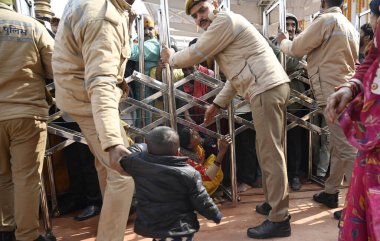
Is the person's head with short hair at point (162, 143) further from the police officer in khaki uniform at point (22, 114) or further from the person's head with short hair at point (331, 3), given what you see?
the person's head with short hair at point (331, 3)

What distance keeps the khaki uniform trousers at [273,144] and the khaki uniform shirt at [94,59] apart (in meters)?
1.01

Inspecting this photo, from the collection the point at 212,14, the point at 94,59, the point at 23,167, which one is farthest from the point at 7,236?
the point at 212,14

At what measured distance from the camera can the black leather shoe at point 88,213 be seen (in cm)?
290

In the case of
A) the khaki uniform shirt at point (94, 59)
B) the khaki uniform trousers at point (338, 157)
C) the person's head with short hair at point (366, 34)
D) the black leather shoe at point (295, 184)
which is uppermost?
the person's head with short hair at point (366, 34)

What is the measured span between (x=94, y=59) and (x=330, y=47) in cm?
198

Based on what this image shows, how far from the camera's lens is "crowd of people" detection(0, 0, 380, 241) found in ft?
4.75

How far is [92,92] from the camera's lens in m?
1.59

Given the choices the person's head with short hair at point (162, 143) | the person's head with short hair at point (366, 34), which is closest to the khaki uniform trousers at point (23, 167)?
the person's head with short hair at point (162, 143)

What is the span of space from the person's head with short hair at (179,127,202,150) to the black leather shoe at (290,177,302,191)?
114 cm

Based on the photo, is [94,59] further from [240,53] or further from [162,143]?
[240,53]

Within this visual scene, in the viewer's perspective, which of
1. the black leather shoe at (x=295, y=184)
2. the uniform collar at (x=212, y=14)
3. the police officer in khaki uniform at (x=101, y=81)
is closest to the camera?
the police officer in khaki uniform at (x=101, y=81)

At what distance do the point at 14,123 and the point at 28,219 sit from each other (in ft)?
2.13

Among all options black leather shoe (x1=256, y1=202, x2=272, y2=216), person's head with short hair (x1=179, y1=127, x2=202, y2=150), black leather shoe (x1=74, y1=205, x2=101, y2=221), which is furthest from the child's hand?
black leather shoe (x1=74, y1=205, x2=101, y2=221)

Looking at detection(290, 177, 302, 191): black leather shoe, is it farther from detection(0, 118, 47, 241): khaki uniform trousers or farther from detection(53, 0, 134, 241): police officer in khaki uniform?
detection(0, 118, 47, 241): khaki uniform trousers
